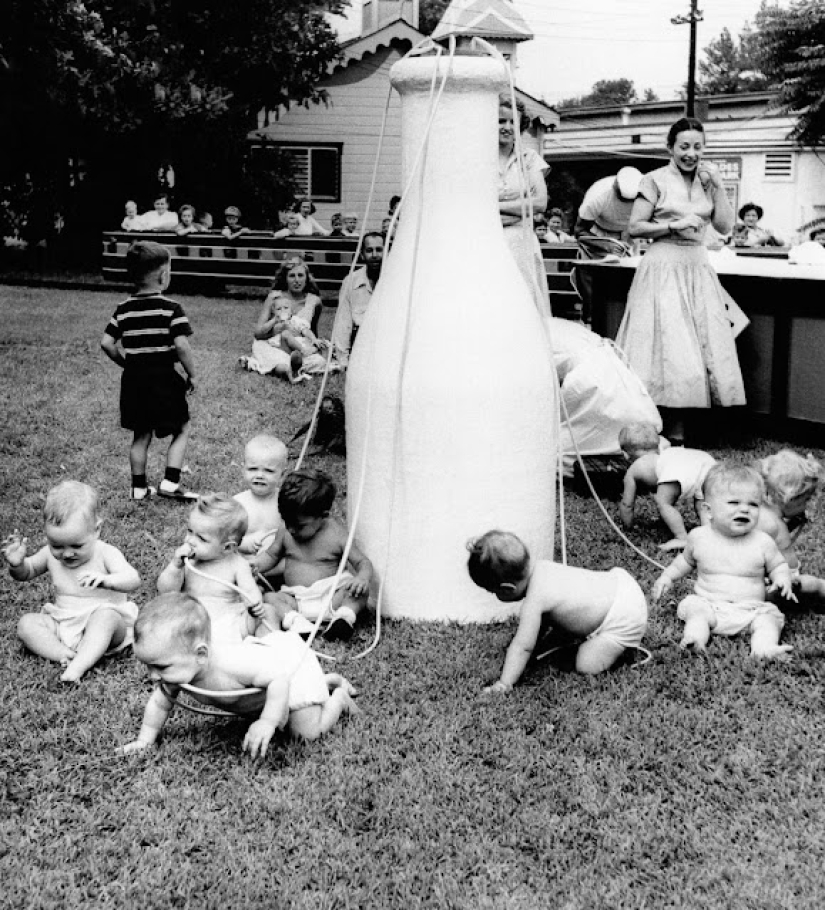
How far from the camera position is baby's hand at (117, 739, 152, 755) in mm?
3664

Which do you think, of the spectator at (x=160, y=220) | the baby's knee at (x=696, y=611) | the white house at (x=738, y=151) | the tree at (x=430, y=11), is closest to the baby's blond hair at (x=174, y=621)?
the baby's knee at (x=696, y=611)

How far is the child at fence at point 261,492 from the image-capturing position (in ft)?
16.8

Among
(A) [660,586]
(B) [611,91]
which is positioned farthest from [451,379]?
(B) [611,91]

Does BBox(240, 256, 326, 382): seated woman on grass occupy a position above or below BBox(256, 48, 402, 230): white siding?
below

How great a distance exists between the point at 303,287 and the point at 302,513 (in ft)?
23.3

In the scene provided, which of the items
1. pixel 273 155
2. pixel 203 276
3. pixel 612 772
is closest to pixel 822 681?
pixel 612 772

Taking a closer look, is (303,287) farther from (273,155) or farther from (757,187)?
(757,187)

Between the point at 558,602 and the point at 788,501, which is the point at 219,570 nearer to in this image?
the point at 558,602

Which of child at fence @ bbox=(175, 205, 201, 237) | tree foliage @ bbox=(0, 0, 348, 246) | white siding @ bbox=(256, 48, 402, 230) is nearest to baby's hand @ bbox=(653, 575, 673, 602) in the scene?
tree foliage @ bbox=(0, 0, 348, 246)

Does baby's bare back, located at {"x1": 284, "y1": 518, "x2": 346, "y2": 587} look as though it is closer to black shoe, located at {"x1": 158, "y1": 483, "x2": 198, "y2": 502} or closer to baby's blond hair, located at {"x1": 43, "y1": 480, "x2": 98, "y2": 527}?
baby's blond hair, located at {"x1": 43, "y1": 480, "x2": 98, "y2": 527}

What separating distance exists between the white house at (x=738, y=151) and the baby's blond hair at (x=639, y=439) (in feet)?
94.3

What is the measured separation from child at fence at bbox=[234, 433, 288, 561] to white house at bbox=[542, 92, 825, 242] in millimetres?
30437

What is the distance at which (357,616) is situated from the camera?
4.83 meters

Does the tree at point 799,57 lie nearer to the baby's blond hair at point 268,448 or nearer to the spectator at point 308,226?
the spectator at point 308,226
